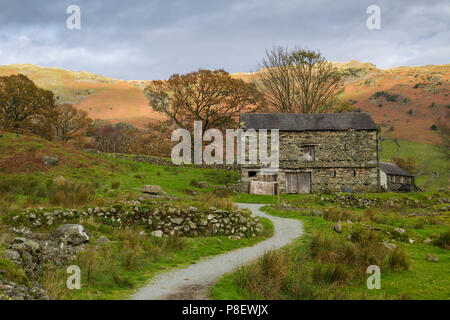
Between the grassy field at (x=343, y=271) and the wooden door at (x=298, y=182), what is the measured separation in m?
18.0

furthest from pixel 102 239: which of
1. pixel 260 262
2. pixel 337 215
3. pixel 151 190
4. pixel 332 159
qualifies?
pixel 332 159

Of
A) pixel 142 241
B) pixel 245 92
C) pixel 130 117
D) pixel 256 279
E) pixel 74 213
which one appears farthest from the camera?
pixel 130 117

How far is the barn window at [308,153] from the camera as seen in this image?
99.1 ft

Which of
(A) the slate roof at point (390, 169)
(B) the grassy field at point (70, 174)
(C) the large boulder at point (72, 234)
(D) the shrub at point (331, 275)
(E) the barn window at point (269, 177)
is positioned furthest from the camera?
(A) the slate roof at point (390, 169)

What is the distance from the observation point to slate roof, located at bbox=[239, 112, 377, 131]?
3050 cm

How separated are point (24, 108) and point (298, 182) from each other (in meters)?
31.8

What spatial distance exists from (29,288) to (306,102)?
4005 cm

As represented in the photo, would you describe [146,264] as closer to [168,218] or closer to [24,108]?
[168,218]

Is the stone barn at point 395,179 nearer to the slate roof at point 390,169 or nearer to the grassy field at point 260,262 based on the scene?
the slate roof at point 390,169

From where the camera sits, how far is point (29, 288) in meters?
5.54

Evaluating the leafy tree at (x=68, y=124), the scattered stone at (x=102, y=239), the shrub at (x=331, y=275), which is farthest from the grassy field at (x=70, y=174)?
the leafy tree at (x=68, y=124)

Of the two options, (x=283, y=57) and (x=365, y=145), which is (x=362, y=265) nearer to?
(x=365, y=145)

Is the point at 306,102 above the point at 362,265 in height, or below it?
above

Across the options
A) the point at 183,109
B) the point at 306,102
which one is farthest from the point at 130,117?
the point at 306,102
